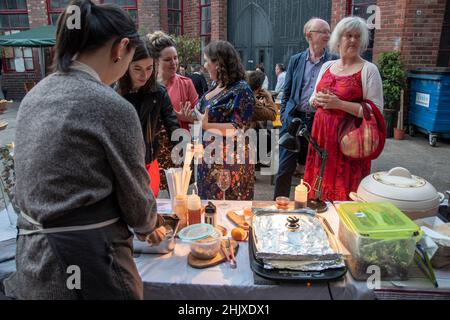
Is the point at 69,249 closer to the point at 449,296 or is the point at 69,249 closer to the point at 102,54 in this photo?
the point at 102,54

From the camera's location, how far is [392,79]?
246 inches

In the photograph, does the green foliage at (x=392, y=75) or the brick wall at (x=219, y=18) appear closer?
the green foliage at (x=392, y=75)

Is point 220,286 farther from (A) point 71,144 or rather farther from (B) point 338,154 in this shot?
(B) point 338,154

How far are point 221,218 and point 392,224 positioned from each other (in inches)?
33.5

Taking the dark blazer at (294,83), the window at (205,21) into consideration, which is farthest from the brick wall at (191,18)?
the dark blazer at (294,83)

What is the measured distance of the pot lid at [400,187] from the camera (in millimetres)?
1676

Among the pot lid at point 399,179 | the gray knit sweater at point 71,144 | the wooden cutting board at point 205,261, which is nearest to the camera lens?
the gray knit sweater at point 71,144

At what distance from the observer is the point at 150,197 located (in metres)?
1.19

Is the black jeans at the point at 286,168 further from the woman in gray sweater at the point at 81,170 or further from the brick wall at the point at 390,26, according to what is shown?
the brick wall at the point at 390,26

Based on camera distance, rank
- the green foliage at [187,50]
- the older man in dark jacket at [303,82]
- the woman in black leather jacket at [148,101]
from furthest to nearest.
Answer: the green foliage at [187,50] → the older man in dark jacket at [303,82] → the woman in black leather jacket at [148,101]

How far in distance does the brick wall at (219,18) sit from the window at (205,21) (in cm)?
58

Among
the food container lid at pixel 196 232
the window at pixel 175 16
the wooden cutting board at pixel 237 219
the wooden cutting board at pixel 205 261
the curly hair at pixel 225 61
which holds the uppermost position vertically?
the window at pixel 175 16

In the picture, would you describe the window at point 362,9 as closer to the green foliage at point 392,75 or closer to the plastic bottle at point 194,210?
the green foliage at point 392,75

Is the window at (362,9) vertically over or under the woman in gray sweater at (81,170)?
over
